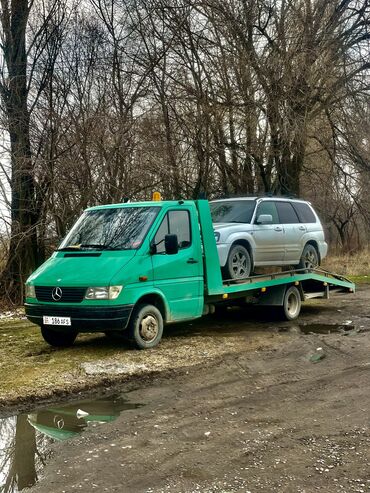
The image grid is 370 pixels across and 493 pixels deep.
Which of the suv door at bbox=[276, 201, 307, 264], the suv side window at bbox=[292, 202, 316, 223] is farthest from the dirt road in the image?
the suv side window at bbox=[292, 202, 316, 223]

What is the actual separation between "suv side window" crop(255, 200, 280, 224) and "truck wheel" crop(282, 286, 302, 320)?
1.46 m

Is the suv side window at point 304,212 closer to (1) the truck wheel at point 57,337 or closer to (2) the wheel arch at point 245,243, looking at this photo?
(2) the wheel arch at point 245,243

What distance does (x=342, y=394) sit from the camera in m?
5.96

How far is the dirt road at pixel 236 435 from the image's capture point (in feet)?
12.8

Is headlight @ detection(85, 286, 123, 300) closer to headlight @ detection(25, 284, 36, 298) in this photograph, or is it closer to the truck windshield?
the truck windshield

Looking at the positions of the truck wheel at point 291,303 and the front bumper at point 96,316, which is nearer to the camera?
the front bumper at point 96,316

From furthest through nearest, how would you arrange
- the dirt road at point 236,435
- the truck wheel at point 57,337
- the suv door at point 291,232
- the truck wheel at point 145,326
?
the suv door at point 291,232
the truck wheel at point 57,337
the truck wheel at point 145,326
the dirt road at point 236,435

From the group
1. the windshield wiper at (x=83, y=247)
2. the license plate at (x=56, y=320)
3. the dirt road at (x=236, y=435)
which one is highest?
the windshield wiper at (x=83, y=247)

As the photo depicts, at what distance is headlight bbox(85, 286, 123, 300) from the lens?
7.26 m

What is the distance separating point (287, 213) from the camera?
1097 cm

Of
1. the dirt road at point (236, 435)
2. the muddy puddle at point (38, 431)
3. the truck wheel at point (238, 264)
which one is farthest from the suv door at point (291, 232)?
the muddy puddle at point (38, 431)

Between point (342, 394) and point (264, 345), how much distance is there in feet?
8.75

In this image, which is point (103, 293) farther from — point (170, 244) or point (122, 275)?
point (170, 244)

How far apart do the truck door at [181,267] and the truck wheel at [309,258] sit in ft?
11.0
